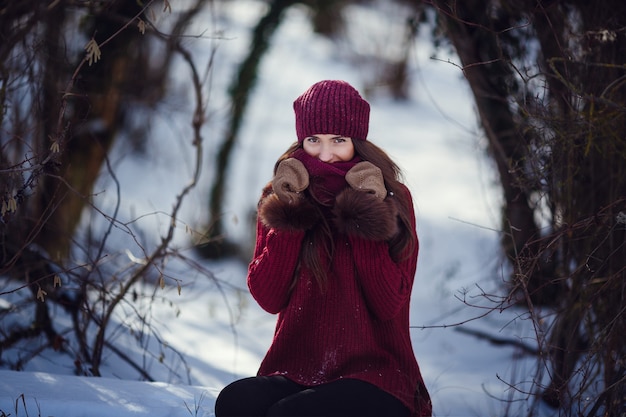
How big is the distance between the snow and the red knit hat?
1.37ft

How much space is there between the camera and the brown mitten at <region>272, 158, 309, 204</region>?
2598mm

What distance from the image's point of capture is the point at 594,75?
3266mm

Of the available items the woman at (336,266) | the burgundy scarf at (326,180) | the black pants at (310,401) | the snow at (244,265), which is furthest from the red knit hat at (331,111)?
the black pants at (310,401)

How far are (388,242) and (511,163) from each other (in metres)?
1.13

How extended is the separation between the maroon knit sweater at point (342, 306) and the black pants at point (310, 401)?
60mm

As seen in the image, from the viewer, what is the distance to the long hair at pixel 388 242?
2.62m

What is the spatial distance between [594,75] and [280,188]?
66.0 inches

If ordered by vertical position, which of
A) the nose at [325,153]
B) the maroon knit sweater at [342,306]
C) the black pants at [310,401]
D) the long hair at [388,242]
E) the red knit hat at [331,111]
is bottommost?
the black pants at [310,401]

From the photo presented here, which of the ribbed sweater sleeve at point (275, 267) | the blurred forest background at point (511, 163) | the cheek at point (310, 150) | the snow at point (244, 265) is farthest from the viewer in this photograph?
the snow at point (244, 265)

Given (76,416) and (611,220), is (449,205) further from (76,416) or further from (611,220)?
(76,416)

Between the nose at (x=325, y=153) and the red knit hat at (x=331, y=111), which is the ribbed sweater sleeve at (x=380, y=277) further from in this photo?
the red knit hat at (x=331, y=111)

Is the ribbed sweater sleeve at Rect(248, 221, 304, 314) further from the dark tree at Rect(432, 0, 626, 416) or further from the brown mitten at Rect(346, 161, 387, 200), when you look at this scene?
the dark tree at Rect(432, 0, 626, 416)

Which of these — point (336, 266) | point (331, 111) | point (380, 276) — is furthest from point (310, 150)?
point (380, 276)

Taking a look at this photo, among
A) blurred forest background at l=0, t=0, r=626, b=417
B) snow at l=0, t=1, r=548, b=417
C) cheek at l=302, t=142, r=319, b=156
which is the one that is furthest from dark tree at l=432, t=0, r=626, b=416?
cheek at l=302, t=142, r=319, b=156
